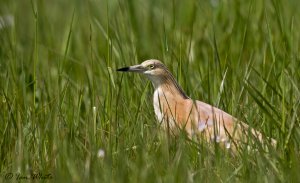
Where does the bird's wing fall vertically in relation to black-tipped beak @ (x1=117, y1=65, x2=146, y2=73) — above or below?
below

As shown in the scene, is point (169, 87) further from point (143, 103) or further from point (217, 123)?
point (217, 123)

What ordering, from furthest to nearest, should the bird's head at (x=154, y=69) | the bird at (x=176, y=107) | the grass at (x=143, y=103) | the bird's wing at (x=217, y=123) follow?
the bird's head at (x=154, y=69) → the bird at (x=176, y=107) → the bird's wing at (x=217, y=123) → the grass at (x=143, y=103)

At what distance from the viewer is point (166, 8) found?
9.09 meters

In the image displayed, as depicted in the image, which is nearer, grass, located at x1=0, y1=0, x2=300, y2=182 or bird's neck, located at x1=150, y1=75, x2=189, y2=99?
grass, located at x1=0, y1=0, x2=300, y2=182

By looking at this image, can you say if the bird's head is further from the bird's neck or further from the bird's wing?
the bird's wing

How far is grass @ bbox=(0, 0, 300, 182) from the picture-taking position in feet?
15.3

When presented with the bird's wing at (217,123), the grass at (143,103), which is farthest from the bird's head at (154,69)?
the bird's wing at (217,123)

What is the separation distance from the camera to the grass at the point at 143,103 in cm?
466

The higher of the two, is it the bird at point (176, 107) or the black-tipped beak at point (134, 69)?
the black-tipped beak at point (134, 69)

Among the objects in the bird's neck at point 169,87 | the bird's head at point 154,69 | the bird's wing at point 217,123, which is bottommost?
the bird's wing at point 217,123

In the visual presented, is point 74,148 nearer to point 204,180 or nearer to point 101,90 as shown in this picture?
point 204,180

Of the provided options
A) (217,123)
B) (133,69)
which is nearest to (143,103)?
(133,69)

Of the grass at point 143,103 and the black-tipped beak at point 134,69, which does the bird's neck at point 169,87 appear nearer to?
the grass at point 143,103

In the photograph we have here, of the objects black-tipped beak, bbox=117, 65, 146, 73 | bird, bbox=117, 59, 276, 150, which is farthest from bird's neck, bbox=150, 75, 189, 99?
black-tipped beak, bbox=117, 65, 146, 73
